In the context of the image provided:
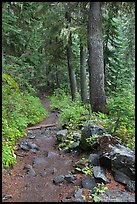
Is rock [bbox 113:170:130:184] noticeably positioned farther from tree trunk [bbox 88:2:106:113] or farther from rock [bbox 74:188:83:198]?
tree trunk [bbox 88:2:106:113]

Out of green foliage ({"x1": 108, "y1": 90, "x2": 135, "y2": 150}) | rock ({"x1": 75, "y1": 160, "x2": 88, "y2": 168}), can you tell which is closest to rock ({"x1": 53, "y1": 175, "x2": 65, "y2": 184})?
rock ({"x1": 75, "y1": 160, "x2": 88, "y2": 168})

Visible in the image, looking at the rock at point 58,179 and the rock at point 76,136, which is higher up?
the rock at point 76,136

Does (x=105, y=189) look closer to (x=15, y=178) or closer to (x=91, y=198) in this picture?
(x=91, y=198)

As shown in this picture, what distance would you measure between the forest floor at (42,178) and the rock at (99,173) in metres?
0.12

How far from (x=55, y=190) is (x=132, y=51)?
15.9 metres

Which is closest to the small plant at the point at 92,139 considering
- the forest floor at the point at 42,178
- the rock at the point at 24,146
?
the forest floor at the point at 42,178

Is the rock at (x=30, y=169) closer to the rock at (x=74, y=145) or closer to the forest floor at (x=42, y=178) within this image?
the forest floor at (x=42, y=178)

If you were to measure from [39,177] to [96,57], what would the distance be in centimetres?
555

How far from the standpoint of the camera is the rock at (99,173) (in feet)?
17.7

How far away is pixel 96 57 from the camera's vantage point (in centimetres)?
982

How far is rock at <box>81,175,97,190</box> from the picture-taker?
5244 millimetres

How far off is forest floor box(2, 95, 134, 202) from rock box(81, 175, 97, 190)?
117mm

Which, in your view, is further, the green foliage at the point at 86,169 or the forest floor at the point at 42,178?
the green foliage at the point at 86,169

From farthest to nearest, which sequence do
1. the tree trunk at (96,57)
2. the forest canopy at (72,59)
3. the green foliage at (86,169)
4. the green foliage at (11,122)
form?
the tree trunk at (96,57), the forest canopy at (72,59), the green foliage at (11,122), the green foliage at (86,169)
